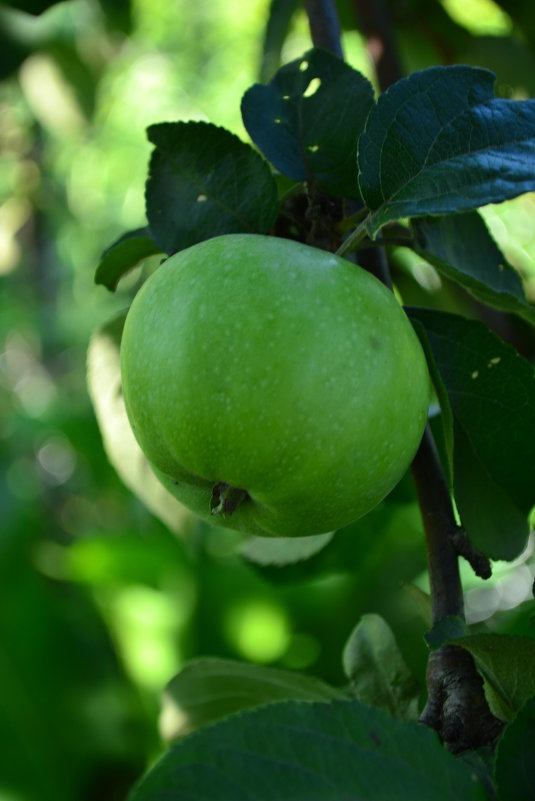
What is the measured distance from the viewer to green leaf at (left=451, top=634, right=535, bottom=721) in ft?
1.48

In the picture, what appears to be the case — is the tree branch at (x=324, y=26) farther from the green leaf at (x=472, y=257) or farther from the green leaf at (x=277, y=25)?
the green leaf at (x=277, y=25)

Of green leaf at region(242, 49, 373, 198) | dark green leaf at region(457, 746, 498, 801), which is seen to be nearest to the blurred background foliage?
dark green leaf at region(457, 746, 498, 801)

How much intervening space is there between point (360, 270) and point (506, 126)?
103 mm

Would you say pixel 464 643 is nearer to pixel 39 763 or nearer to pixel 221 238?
pixel 221 238

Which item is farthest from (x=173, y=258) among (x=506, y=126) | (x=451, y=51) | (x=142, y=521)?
(x=142, y=521)

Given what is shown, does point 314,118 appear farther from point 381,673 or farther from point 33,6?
point 33,6

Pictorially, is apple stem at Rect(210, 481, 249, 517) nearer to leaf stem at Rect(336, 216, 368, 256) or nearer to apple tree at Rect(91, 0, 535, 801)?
apple tree at Rect(91, 0, 535, 801)

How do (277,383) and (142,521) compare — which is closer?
(277,383)

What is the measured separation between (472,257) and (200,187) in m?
0.18

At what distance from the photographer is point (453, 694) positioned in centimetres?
48

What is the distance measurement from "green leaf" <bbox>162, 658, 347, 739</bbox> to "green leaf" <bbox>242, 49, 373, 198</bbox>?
328 mm

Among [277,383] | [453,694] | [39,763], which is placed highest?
[277,383]

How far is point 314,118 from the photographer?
22.1 inches

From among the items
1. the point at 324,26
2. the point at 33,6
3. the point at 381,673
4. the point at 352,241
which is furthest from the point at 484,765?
the point at 33,6
